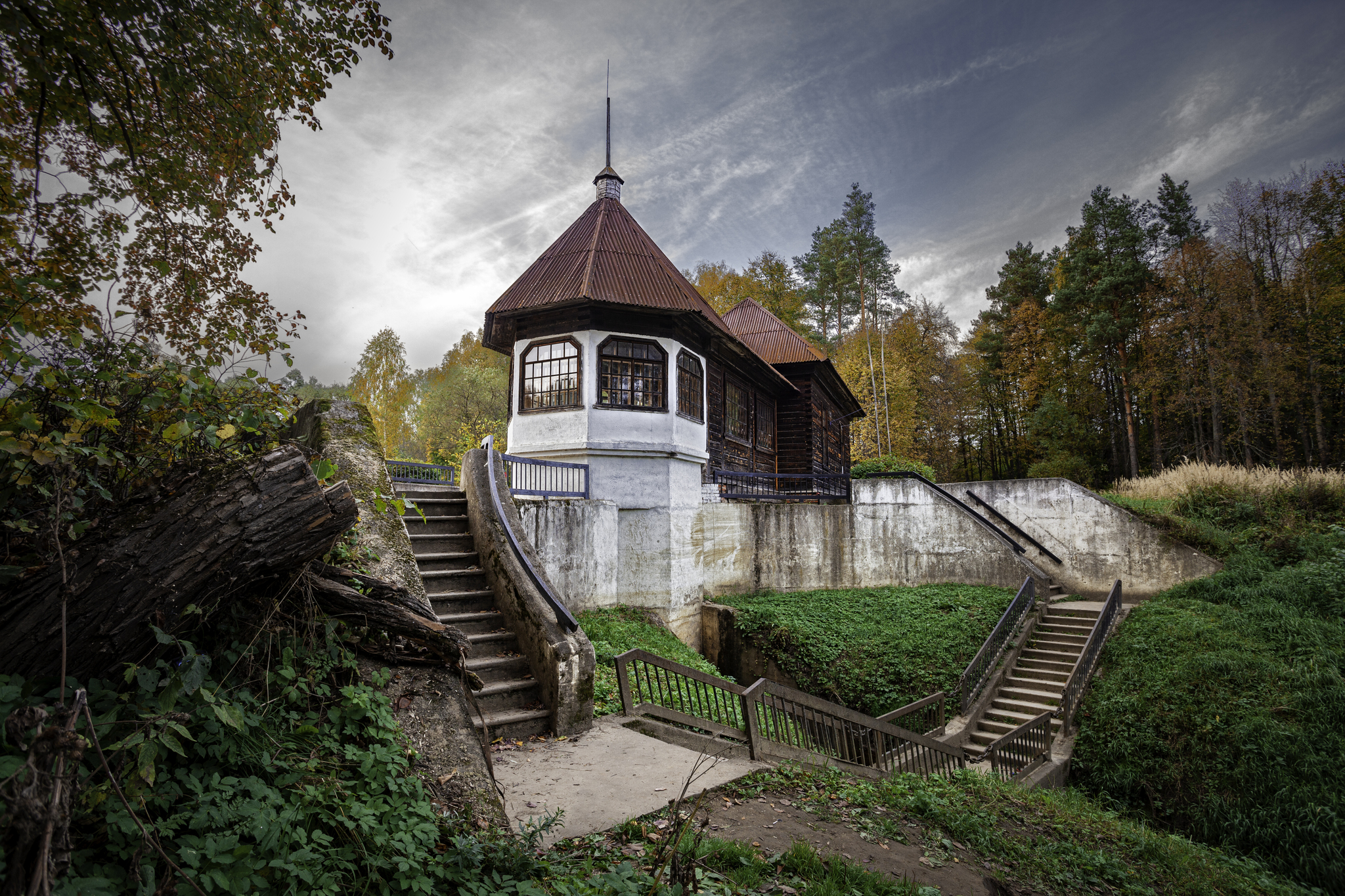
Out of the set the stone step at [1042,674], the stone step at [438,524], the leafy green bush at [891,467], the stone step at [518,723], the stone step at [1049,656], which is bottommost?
the stone step at [1042,674]

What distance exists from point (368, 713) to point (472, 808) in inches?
33.0

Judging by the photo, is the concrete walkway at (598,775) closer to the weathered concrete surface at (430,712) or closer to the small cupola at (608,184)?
the weathered concrete surface at (430,712)

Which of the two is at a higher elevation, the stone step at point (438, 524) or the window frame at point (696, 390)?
the window frame at point (696, 390)

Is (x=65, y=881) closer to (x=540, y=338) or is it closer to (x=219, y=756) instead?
(x=219, y=756)

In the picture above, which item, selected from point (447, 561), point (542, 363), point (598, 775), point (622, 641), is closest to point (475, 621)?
point (447, 561)

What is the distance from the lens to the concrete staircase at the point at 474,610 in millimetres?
5762

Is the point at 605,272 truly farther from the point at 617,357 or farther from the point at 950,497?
the point at 950,497

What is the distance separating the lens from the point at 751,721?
20.0 ft

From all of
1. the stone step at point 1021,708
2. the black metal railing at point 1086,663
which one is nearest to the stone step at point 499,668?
the stone step at point 1021,708

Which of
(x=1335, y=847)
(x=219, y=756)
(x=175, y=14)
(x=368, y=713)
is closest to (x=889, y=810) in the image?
(x=368, y=713)

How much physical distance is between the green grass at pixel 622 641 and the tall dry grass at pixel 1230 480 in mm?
15062

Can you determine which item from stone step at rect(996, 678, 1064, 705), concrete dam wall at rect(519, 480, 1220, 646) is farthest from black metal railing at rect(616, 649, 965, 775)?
stone step at rect(996, 678, 1064, 705)

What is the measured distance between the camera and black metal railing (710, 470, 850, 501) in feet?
53.4

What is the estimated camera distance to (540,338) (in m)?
13.3
